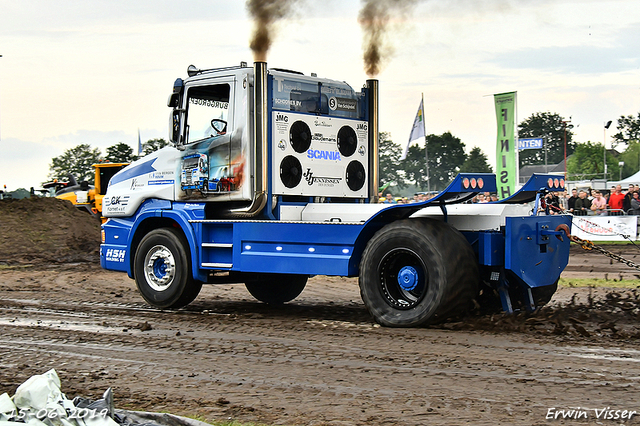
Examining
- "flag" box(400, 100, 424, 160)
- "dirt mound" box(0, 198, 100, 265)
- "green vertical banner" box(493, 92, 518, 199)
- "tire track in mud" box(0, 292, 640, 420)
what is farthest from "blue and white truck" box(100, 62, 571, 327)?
"flag" box(400, 100, 424, 160)

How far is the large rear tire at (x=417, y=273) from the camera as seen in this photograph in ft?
28.0

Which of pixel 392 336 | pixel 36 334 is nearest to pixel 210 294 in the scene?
pixel 36 334

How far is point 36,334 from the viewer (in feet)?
29.1

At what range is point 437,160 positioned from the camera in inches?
4395

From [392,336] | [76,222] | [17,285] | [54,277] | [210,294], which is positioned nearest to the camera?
[392,336]

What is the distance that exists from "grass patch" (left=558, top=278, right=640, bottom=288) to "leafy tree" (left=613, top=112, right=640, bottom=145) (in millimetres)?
109440

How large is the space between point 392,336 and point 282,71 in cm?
447

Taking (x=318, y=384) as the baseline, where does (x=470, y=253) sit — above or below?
above

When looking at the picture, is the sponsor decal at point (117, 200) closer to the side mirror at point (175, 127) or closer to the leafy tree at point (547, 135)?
the side mirror at point (175, 127)

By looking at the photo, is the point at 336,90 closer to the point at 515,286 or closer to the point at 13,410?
the point at 515,286

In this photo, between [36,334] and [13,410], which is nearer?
[13,410]

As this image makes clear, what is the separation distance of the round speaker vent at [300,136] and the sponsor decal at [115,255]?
10.7ft

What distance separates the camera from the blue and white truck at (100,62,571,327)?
8766 millimetres

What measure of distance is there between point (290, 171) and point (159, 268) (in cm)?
252
